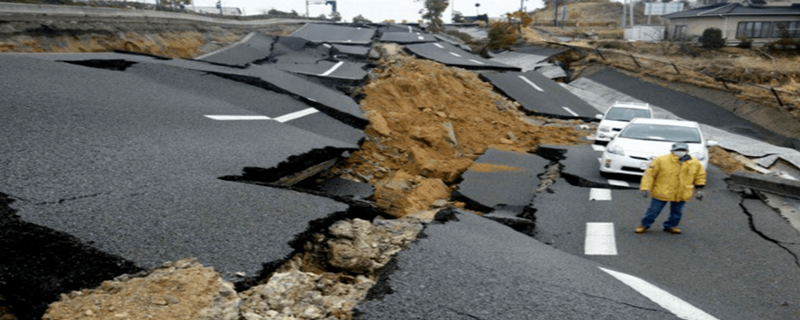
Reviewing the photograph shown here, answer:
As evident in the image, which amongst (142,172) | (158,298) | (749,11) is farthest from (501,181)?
(749,11)

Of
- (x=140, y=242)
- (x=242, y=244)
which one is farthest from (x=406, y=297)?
(x=140, y=242)

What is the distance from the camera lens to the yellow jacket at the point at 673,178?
7.20m

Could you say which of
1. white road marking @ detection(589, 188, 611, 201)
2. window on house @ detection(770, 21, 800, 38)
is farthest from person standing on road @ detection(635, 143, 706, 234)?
window on house @ detection(770, 21, 800, 38)

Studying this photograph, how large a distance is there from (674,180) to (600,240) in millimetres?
1364

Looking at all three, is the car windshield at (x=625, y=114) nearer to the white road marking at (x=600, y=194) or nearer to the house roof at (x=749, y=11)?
the white road marking at (x=600, y=194)

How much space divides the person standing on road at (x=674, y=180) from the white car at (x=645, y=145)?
2873 mm

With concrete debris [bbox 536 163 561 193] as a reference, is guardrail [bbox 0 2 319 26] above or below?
above

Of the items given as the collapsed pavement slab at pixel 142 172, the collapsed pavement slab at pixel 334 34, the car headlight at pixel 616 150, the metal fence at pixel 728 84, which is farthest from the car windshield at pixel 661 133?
the collapsed pavement slab at pixel 334 34

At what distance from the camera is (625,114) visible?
16266 millimetres

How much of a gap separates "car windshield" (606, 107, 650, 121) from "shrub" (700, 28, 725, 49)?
26977 millimetres

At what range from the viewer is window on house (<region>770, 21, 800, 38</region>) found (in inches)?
1548

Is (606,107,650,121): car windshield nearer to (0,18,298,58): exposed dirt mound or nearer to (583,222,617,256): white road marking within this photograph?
→ (583,222,617,256): white road marking

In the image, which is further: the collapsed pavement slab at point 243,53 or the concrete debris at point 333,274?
the collapsed pavement slab at point 243,53

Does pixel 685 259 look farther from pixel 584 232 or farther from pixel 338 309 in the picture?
pixel 338 309
